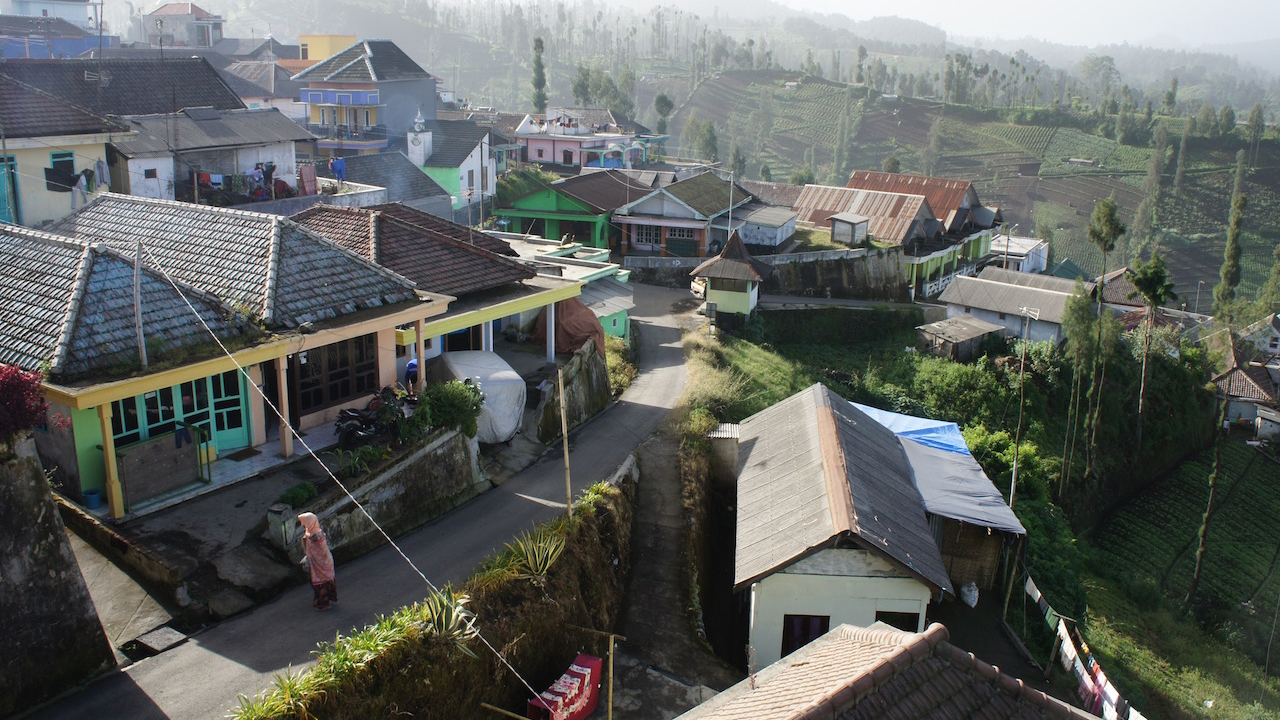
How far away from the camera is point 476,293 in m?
22.5

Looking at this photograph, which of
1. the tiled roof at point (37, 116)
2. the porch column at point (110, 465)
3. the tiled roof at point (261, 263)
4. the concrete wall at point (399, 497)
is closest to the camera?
the porch column at point (110, 465)

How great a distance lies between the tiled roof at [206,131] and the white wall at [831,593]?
23135 millimetres

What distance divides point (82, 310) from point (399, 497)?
5.71 m

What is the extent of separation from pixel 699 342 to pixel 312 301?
18.0 metres

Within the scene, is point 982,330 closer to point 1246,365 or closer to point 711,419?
point 1246,365

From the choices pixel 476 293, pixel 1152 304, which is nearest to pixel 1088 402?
pixel 1152 304

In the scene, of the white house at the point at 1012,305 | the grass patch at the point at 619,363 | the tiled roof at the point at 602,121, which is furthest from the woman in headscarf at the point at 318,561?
the tiled roof at the point at 602,121

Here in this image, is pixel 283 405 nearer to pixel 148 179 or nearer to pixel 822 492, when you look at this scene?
pixel 822 492

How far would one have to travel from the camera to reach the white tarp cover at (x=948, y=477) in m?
19.8

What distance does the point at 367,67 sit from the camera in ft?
173

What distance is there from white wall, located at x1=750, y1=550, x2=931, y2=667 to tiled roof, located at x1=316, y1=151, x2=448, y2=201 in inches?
1130

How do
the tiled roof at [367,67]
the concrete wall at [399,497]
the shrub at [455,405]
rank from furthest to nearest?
1. the tiled roof at [367,67]
2. the shrub at [455,405]
3. the concrete wall at [399,497]

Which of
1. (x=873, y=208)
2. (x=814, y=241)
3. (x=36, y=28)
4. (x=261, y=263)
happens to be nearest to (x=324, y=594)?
(x=261, y=263)

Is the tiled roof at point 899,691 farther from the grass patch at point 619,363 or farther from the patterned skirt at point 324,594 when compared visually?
the grass patch at point 619,363
